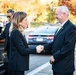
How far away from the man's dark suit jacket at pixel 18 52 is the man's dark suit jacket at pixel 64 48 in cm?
52

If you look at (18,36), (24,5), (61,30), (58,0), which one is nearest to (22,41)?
(18,36)

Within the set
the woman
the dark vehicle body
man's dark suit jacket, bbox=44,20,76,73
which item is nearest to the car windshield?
the dark vehicle body

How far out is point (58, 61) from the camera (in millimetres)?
5207

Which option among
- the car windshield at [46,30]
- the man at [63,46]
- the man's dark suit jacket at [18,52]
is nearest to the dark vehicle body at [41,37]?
the car windshield at [46,30]

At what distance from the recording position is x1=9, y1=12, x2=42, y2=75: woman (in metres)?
5.38

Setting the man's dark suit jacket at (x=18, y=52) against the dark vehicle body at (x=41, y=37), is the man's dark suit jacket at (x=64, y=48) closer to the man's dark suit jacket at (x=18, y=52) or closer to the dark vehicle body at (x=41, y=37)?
the man's dark suit jacket at (x=18, y=52)

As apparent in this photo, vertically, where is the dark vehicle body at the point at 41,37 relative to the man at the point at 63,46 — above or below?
below

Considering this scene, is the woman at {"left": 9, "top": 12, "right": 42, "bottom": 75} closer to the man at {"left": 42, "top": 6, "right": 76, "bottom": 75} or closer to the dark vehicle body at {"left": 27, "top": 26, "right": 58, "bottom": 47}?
the man at {"left": 42, "top": 6, "right": 76, "bottom": 75}

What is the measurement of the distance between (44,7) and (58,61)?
148 feet

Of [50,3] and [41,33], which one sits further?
[50,3]

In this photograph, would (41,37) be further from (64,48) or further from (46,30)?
(64,48)

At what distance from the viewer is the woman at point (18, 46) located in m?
5.38

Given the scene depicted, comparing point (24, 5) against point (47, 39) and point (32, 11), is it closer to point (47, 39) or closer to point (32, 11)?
point (32, 11)

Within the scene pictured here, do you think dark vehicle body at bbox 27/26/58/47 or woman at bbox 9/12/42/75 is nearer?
woman at bbox 9/12/42/75
